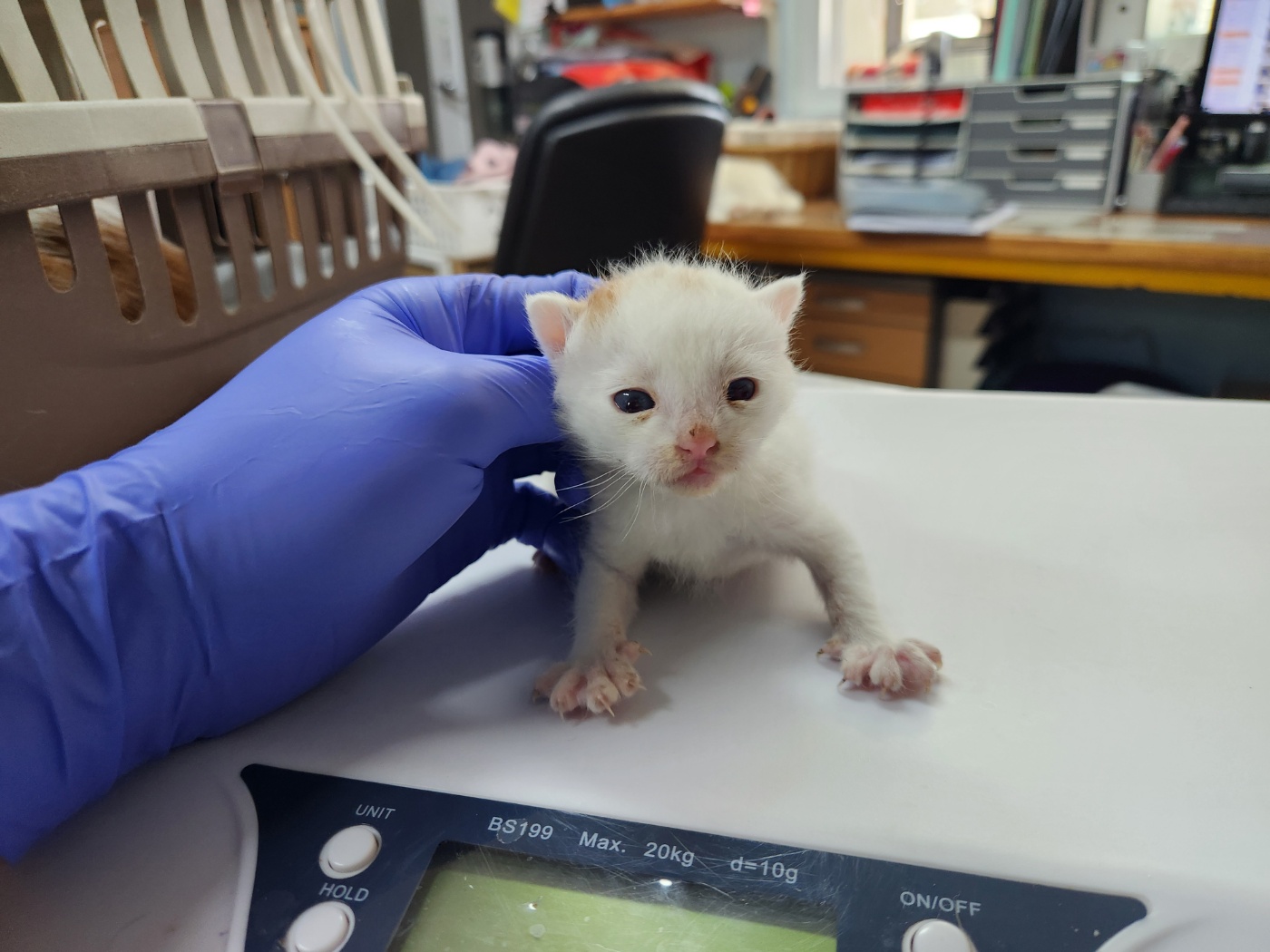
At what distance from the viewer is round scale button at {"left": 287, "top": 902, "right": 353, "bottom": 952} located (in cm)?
42

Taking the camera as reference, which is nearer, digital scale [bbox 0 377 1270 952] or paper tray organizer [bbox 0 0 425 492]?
digital scale [bbox 0 377 1270 952]

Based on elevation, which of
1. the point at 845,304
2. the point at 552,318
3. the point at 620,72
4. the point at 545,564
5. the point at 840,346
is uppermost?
the point at 620,72

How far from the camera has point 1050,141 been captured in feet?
6.61

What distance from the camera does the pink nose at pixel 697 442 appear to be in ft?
1.91

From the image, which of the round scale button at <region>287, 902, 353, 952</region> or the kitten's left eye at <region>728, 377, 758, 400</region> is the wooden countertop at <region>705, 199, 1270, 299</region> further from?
the round scale button at <region>287, 902, 353, 952</region>

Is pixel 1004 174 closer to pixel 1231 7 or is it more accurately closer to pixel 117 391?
pixel 1231 7

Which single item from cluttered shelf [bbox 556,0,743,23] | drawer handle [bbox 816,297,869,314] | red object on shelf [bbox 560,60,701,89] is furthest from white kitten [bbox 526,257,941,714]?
cluttered shelf [bbox 556,0,743,23]

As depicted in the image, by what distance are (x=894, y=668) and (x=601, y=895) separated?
0.24m

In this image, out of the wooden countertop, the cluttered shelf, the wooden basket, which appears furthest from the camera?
the cluttered shelf

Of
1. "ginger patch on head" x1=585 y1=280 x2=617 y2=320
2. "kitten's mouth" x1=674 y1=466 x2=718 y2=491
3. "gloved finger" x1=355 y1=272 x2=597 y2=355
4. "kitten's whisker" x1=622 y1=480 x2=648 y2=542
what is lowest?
"kitten's whisker" x1=622 y1=480 x2=648 y2=542

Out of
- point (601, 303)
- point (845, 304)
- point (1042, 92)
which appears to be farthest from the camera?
point (845, 304)

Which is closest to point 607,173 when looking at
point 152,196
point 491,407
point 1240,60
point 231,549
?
point 152,196

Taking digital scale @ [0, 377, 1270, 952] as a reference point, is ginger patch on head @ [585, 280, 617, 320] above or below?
above

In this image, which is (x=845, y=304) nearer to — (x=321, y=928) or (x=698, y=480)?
(x=698, y=480)
